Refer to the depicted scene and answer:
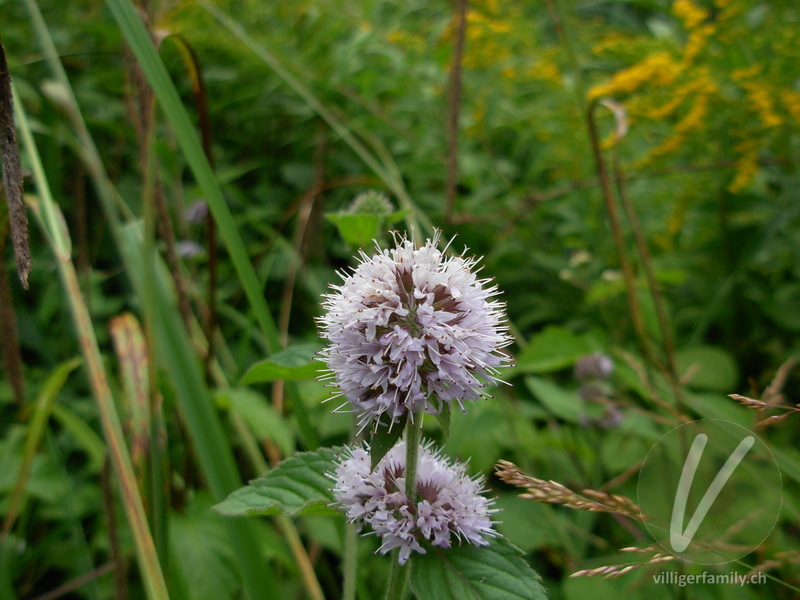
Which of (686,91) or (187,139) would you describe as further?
(686,91)

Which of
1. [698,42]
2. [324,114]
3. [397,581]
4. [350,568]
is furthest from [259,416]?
[698,42]

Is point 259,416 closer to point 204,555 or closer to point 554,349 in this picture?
point 204,555

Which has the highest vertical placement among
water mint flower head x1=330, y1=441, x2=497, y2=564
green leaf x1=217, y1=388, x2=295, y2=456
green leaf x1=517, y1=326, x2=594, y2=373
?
green leaf x1=217, y1=388, x2=295, y2=456

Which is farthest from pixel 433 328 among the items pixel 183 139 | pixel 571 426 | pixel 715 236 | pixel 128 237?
pixel 715 236

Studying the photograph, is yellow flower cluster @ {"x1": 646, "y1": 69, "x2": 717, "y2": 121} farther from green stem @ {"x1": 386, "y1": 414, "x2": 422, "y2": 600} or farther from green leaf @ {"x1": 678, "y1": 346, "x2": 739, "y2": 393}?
green stem @ {"x1": 386, "y1": 414, "x2": 422, "y2": 600}

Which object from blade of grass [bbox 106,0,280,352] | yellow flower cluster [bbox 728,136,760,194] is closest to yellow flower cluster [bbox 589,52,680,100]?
yellow flower cluster [bbox 728,136,760,194]
